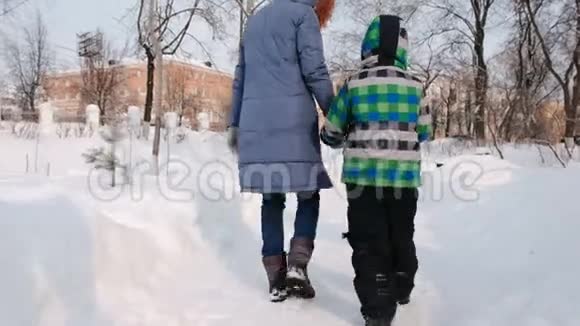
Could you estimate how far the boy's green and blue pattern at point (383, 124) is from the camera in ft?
7.82

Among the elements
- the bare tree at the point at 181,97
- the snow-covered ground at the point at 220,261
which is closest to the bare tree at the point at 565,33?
the snow-covered ground at the point at 220,261

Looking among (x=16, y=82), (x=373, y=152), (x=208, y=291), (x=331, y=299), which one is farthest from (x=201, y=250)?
(x=16, y=82)

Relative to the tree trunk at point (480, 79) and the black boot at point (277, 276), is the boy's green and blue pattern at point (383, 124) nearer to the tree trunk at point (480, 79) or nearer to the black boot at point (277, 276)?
the black boot at point (277, 276)

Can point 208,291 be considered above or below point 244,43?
below

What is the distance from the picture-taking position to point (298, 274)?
9.01 ft

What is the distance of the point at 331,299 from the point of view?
2.80 metres

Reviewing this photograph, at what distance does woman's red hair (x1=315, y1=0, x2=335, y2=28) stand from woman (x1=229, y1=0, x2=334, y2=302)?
0.13 metres

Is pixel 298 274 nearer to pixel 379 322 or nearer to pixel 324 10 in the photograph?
pixel 379 322

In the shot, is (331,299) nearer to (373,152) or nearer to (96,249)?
(373,152)

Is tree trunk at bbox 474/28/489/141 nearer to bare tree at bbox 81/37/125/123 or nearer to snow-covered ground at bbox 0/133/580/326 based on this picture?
snow-covered ground at bbox 0/133/580/326

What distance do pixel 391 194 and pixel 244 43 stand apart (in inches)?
45.1

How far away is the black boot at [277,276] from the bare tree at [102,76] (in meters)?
37.9

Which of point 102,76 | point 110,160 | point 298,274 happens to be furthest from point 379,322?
point 102,76

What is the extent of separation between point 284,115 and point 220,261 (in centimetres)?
134
